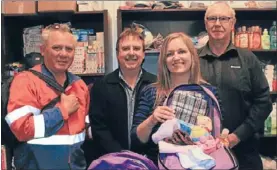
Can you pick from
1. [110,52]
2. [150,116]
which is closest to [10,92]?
[150,116]

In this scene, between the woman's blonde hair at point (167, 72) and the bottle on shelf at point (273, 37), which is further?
the bottle on shelf at point (273, 37)

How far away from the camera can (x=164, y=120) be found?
1.86 metres

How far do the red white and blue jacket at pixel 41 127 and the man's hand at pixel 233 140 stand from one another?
0.73 metres

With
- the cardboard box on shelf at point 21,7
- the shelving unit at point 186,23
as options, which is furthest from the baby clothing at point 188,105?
the cardboard box on shelf at point 21,7

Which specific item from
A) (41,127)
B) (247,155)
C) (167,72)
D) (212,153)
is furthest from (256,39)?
(41,127)

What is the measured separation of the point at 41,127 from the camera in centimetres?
192

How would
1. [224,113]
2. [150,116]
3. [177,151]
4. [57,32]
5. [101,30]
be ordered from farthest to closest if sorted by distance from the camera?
1. [101,30]
2. [224,113]
3. [57,32]
4. [150,116]
5. [177,151]

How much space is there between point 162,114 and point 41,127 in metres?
0.54

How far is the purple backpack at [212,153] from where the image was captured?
5.78 feet

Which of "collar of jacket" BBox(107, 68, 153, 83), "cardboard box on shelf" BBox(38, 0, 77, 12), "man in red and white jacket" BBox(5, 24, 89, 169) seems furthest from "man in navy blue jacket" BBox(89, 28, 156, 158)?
"cardboard box on shelf" BBox(38, 0, 77, 12)

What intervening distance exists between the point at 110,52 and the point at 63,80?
166 cm

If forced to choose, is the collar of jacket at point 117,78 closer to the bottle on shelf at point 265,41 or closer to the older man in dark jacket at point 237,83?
the older man in dark jacket at point 237,83

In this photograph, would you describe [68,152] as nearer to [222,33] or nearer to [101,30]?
[222,33]

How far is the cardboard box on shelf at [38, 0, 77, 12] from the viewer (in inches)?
132
